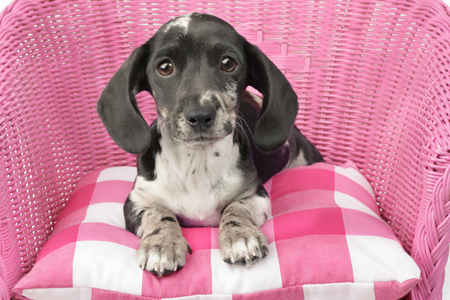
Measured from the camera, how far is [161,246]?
6.61 ft

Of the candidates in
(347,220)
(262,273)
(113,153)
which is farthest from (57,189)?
(347,220)

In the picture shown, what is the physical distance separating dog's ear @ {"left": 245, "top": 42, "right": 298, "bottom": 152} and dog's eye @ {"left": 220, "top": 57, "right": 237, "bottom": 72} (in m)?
0.14

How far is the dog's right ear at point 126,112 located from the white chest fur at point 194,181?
0.74 ft

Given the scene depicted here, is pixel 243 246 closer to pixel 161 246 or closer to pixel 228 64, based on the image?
pixel 161 246

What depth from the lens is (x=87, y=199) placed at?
110 inches

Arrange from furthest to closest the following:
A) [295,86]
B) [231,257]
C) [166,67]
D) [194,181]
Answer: [295,86] < [194,181] < [166,67] < [231,257]

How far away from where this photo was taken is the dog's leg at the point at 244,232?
2.01 m

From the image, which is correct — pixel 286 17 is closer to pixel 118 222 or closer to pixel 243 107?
pixel 243 107

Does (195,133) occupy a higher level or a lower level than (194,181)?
higher

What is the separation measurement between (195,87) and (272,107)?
0.41 metres

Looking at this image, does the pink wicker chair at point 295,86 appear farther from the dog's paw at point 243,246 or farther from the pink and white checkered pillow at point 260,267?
the dog's paw at point 243,246

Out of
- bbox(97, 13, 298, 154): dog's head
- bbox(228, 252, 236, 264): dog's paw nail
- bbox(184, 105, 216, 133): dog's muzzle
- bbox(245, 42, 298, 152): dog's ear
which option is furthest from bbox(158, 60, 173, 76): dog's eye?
bbox(228, 252, 236, 264): dog's paw nail

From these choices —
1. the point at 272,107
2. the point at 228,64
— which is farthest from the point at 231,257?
the point at 228,64

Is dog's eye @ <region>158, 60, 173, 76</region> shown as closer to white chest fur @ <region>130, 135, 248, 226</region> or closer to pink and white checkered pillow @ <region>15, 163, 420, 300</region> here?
white chest fur @ <region>130, 135, 248, 226</region>
